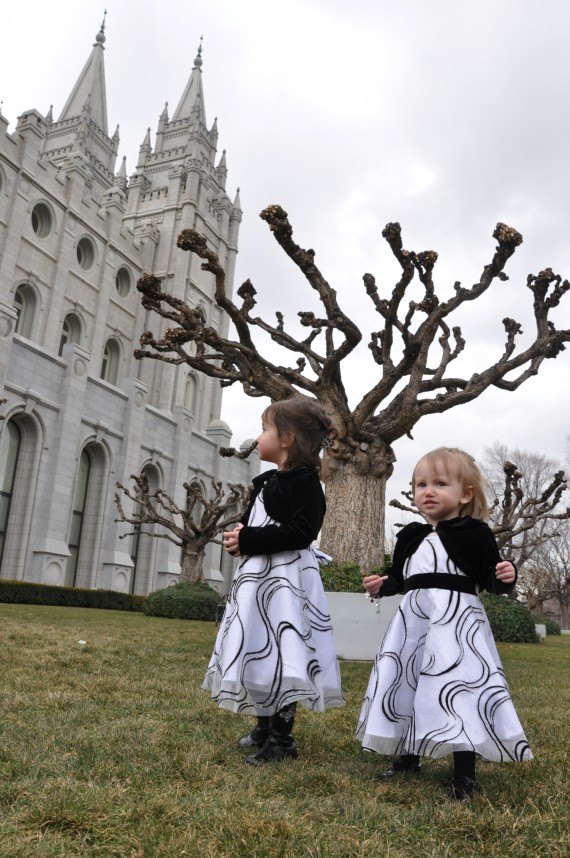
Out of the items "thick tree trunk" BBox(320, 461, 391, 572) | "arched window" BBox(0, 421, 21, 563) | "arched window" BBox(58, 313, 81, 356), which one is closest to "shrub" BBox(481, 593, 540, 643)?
"thick tree trunk" BBox(320, 461, 391, 572)

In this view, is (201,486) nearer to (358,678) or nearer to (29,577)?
(29,577)

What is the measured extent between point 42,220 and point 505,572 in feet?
107

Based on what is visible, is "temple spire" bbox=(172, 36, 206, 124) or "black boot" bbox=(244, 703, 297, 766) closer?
"black boot" bbox=(244, 703, 297, 766)

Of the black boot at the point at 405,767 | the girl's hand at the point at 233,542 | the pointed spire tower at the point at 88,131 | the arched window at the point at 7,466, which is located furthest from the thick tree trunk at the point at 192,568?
the pointed spire tower at the point at 88,131

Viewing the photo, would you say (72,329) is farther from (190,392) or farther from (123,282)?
(190,392)

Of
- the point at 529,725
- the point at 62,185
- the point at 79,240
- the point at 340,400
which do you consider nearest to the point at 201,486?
the point at 79,240

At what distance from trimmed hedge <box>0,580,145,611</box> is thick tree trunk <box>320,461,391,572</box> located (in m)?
13.9

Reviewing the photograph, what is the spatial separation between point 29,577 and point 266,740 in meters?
23.3

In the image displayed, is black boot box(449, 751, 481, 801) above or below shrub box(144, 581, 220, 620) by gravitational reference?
below

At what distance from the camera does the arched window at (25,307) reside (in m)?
29.8

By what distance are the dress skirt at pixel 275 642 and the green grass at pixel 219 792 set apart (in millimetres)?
297

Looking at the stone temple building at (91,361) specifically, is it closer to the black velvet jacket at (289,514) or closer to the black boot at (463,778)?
the black velvet jacket at (289,514)

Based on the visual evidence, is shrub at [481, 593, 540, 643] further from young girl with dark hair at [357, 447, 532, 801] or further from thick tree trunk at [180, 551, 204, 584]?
young girl with dark hair at [357, 447, 532, 801]

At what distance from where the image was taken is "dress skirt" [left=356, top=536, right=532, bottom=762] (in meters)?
2.70
